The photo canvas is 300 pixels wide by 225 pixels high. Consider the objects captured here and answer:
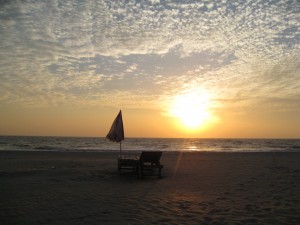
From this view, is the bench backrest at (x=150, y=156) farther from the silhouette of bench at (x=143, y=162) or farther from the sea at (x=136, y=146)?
the sea at (x=136, y=146)

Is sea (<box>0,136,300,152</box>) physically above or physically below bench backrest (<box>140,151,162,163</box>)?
below

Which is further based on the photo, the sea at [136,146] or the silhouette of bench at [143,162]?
the sea at [136,146]

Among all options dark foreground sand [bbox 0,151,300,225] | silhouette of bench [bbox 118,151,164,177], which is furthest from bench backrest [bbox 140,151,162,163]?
dark foreground sand [bbox 0,151,300,225]

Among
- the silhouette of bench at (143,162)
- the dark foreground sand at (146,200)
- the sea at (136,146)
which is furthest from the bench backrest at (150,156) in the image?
the sea at (136,146)

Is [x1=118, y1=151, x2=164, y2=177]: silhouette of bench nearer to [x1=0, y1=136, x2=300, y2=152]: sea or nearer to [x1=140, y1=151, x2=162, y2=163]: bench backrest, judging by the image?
[x1=140, y1=151, x2=162, y2=163]: bench backrest

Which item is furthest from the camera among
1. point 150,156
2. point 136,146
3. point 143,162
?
point 136,146

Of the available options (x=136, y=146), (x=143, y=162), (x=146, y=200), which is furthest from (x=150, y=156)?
(x=136, y=146)

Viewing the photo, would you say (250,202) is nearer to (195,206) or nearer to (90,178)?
(195,206)

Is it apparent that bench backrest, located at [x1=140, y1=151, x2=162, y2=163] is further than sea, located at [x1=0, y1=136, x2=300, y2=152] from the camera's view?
No

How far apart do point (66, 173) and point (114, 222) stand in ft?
27.6

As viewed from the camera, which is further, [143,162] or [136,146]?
[136,146]

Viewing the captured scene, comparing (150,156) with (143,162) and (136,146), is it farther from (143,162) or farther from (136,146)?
(136,146)

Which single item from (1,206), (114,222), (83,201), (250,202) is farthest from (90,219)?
(250,202)

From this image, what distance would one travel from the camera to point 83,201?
28.7ft
